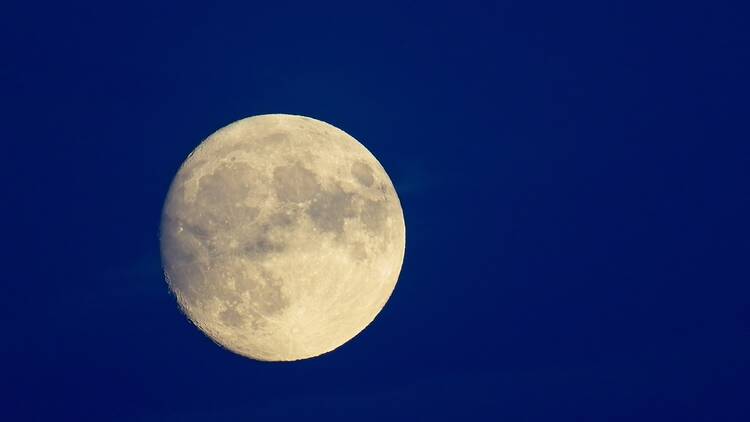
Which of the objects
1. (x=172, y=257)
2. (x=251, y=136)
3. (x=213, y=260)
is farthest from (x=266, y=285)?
(x=251, y=136)

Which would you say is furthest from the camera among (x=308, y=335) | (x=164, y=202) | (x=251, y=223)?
(x=164, y=202)

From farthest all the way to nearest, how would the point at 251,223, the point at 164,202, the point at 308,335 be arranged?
the point at 164,202 → the point at 308,335 → the point at 251,223

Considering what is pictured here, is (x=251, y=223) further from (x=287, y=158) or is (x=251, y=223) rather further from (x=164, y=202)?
(x=164, y=202)

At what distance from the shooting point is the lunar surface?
7.72 m

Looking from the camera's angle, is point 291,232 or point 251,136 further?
point 251,136

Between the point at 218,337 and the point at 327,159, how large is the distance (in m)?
3.02

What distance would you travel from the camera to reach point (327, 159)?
328 inches

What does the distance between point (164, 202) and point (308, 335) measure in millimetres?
2827

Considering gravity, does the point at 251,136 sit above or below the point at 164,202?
above

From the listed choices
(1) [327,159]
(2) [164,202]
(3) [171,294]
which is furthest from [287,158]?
(3) [171,294]

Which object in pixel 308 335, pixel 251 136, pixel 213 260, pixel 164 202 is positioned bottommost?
pixel 308 335

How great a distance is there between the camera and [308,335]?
8.17 m

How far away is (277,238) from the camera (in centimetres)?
769

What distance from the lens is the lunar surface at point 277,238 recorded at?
772 cm
